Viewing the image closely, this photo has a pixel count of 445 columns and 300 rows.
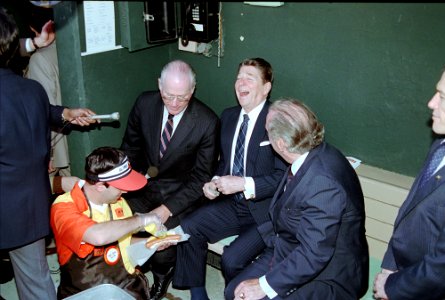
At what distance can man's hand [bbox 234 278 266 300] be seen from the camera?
8.62ft

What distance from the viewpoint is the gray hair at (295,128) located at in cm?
258

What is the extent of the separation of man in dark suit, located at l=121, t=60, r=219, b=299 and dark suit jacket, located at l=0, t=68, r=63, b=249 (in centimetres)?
88

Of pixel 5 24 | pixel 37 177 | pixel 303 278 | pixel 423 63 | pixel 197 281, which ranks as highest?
pixel 5 24

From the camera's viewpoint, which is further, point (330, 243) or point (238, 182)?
point (238, 182)

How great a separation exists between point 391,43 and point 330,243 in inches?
59.7

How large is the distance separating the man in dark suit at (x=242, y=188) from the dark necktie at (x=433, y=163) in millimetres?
989

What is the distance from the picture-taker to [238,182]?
3.20 metres

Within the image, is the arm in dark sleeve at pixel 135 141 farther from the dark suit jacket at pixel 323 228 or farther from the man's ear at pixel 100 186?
the dark suit jacket at pixel 323 228

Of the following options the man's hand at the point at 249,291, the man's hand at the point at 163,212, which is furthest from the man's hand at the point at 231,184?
the man's hand at the point at 249,291

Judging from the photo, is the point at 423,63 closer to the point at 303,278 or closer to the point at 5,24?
the point at 303,278

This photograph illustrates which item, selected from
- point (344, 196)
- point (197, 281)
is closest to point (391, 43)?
point (344, 196)

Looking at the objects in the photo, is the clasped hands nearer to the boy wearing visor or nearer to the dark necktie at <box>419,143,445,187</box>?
the boy wearing visor

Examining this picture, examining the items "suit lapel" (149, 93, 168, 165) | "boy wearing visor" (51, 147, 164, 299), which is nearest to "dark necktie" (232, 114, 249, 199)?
"suit lapel" (149, 93, 168, 165)

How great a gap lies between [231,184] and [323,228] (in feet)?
2.97
